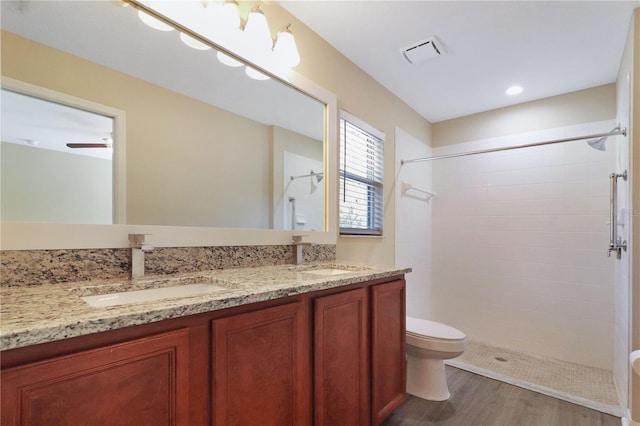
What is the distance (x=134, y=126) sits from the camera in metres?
1.25

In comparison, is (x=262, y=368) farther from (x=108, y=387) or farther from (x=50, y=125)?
(x=50, y=125)

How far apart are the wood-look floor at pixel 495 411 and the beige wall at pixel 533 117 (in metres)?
2.19

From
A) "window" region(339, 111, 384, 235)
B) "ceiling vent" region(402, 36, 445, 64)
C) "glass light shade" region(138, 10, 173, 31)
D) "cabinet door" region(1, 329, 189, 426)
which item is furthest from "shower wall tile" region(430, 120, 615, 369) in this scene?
"cabinet door" region(1, 329, 189, 426)

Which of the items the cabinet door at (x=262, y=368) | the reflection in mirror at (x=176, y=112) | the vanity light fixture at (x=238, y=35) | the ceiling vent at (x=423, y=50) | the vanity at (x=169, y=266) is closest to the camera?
the vanity at (x=169, y=266)

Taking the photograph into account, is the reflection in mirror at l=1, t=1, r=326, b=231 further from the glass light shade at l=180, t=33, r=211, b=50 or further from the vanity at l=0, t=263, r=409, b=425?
the vanity at l=0, t=263, r=409, b=425

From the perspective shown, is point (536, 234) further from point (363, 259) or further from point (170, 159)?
point (170, 159)

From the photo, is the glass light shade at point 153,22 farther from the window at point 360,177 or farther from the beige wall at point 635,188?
the beige wall at point 635,188

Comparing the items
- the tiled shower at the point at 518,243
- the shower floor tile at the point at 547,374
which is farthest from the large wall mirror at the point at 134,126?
the shower floor tile at the point at 547,374

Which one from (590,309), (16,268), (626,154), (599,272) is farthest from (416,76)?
(16,268)

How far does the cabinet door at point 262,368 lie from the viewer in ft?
3.01

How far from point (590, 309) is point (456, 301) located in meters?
1.05

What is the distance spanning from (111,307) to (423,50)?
2.22m

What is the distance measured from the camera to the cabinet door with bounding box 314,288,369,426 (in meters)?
1.25

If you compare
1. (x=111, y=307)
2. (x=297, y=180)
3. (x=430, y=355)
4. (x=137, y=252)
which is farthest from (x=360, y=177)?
(x=111, y=307)
